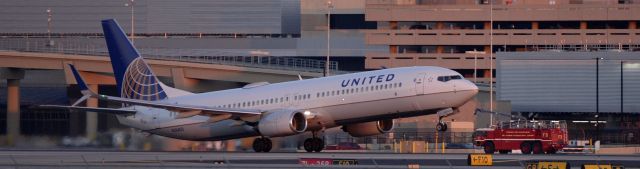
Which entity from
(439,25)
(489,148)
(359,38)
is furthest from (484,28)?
(489,148)

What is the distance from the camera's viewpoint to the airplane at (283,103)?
72312 millimetres

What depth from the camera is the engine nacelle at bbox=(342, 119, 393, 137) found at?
7612 centimetres

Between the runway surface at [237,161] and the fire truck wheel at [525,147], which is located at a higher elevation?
the runway surface at [237,161]

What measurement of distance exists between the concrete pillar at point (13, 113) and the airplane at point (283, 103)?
18.6 feet

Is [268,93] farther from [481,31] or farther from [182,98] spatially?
[481,31]

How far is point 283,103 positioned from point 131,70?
8.86m

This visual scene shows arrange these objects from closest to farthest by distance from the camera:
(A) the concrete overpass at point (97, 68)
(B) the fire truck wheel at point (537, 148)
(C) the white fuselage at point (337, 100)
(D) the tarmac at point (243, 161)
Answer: (D) the tarmac at point (243, 161), (C) the white fuselage at point (337, 100), (B) the fire truck wheel at point (537, 148), (A) the concrete overpass at point (97, 68)

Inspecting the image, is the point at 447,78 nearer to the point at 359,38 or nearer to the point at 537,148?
the point at 537,148

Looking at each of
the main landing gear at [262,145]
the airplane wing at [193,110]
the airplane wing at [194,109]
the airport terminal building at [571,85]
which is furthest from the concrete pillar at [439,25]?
the main landing gear at [262,145]

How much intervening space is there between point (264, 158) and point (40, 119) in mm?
43740

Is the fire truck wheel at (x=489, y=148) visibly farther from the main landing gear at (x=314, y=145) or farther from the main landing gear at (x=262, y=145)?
the main landing gear at (x=262, y=145)

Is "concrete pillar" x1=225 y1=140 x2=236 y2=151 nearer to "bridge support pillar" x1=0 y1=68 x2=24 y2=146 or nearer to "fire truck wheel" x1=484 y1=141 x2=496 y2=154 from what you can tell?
"bridge support pillar" x1=0 y1=68 x2=24 y2=146

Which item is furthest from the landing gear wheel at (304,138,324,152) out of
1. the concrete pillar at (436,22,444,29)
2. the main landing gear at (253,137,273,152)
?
the concrete pillar at (436,22,444,29)

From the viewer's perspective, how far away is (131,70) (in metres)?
81.6
